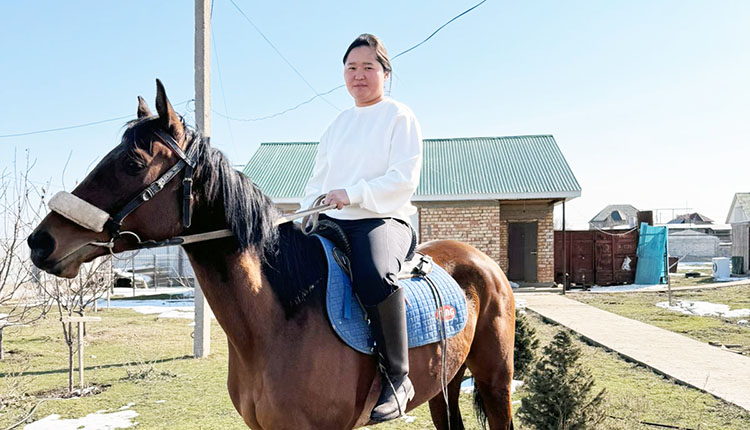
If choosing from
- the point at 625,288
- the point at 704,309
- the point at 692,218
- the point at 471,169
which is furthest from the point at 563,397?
the point at 692,218

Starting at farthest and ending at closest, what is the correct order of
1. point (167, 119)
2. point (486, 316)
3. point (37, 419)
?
point (37, 419), point (486, 316), point (167, 119)

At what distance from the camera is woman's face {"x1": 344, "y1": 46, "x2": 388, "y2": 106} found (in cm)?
239

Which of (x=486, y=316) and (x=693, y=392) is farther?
(x=693, y=392)

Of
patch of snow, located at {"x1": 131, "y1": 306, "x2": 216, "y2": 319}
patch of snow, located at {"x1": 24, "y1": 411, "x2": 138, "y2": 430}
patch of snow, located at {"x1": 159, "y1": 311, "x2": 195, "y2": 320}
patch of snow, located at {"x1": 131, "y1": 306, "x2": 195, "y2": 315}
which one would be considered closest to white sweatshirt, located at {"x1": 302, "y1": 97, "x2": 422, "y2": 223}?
patch of snow, located at {"x1": 24, "y1": 411, "x2": 138, "y2": 430}

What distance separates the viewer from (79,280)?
6.57m

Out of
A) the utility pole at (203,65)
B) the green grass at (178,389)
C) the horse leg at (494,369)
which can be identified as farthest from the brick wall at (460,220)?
the horse leg at (494,369)

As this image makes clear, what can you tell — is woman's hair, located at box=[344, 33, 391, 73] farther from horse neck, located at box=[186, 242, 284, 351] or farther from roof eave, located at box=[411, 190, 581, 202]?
roof eave, located at box=[411, 190, 581, 202]

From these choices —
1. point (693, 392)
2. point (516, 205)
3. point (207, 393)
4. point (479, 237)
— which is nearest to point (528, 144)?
point (516, 205)

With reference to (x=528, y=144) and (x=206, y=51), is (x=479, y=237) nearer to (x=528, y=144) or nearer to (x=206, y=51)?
(x=528, y=144)

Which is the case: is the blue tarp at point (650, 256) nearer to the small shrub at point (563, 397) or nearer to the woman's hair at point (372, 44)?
the small shrub at point (563, 397)

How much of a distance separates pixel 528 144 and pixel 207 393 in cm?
1511

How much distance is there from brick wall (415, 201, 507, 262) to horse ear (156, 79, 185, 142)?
1301 centimetres

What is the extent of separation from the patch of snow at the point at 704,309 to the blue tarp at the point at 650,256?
4432 mm

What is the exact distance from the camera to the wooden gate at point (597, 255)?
16859 millimetres
